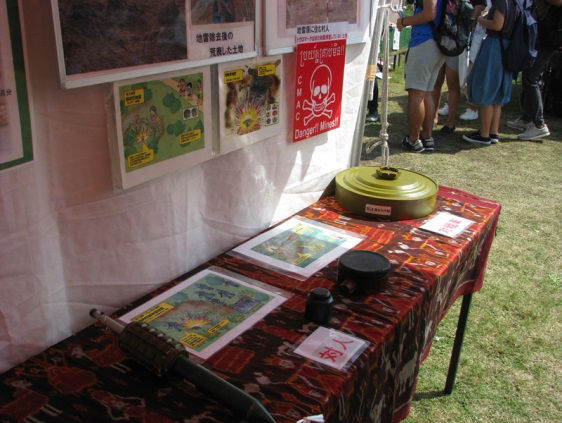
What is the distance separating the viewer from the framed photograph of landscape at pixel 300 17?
1.33 metres

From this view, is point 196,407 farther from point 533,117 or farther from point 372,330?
point 533,117

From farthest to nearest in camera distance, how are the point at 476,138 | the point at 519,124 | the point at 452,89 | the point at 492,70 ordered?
the point at 519,124 < the point at 452,89 < the point at 476,138 < the point at 492,70

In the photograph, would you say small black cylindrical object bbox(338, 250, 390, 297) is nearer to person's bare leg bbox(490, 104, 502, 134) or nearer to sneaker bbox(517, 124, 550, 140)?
person's bare leg bbox(490, 104, 502, 134)

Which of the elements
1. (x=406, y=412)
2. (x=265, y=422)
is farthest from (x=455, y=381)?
(x=265, y=422)

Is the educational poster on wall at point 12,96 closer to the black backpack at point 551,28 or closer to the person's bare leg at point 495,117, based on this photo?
the person's bare leg at point 495,117

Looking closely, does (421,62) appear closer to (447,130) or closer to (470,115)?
(447,130)

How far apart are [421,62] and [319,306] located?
335cm

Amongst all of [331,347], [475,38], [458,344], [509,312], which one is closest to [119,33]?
[331,347]

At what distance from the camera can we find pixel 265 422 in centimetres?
81

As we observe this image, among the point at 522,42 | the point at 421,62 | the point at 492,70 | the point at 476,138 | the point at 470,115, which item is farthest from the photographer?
the point at 470,115

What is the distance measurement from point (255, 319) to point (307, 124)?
71cm

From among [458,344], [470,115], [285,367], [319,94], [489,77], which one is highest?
[319,94]

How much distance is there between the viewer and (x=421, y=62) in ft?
13.1

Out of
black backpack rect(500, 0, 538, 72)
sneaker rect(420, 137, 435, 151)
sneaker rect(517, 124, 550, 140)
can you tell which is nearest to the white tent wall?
sneaker rect(420, 137, 435, 151)
